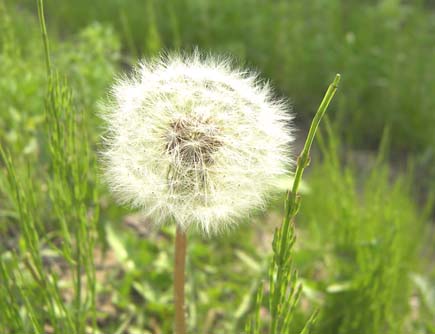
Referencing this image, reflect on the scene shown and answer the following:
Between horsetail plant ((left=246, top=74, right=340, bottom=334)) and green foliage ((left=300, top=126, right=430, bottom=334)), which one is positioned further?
green foliage ((left=300, top=126, right=430, bottom=334))

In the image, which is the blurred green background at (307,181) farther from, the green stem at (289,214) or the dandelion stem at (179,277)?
the green stem at (289,214)

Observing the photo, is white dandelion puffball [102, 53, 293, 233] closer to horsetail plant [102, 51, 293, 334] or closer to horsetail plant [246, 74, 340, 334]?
horsetail plant [102, 51, 293, 334]

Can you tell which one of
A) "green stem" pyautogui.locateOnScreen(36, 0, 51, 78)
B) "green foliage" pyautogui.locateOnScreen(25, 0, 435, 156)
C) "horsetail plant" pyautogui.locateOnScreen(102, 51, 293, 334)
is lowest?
"horsetail plant" pyautogui.locateOnScreen(102, 51, 293, 334)

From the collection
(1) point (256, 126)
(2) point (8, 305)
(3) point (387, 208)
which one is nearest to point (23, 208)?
(2) point (8, 305)

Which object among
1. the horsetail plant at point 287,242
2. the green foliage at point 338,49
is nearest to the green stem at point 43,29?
the horsetail plant at point 287,242

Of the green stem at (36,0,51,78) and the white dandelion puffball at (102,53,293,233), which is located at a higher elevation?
the green stem at (36,0,51,78)

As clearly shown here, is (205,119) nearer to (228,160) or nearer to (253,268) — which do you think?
(228,160)

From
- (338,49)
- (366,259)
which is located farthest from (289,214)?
(338,49)

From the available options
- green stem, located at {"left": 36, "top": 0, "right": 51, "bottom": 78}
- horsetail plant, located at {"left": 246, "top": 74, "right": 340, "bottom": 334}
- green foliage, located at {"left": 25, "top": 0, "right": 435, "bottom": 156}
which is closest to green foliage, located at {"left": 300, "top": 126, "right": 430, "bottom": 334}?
horsetail plant, located at {"left": 246, "top": 74, "right": 340, "bottom": 334}
